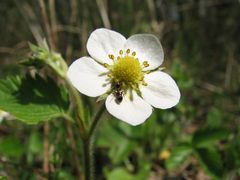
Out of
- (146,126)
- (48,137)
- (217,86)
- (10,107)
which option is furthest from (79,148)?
(217,86)

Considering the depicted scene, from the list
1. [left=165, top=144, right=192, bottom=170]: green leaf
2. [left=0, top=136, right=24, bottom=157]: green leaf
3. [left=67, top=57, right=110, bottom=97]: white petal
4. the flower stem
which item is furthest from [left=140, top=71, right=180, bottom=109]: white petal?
[left=0, top=136, right=24, bottom=157]: green leaf

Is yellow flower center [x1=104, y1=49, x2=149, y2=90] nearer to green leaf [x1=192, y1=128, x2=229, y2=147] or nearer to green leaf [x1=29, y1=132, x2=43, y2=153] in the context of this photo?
green leaf [x1=192, y1=128, x2=229, y2=147]

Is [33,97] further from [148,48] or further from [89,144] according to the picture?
[148,48]

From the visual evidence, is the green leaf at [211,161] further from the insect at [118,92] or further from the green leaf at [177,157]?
the insect at [118,92]

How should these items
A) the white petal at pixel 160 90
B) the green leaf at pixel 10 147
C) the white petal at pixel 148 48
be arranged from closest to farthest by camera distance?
the white petal at pixel 160 90 → the white petal at pixel 148 48 → the green leaf at pixel 10 147

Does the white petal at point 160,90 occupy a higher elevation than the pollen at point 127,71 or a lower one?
lower

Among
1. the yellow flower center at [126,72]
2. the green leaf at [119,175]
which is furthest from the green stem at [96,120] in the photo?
the green leaf at [119,175]
